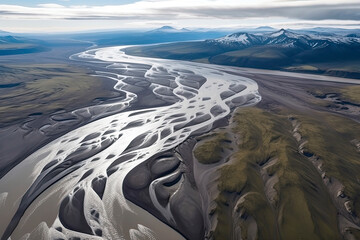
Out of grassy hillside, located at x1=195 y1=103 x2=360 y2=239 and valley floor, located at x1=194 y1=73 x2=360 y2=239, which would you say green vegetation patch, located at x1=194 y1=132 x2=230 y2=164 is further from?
grassy hillside, located at x1=195 y1=103 x2=360 y2=239

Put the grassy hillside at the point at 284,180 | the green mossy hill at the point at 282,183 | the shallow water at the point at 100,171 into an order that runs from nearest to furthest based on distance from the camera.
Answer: the green mossy hill at the point at 282,183 < the grassy hillside at the point at 284,180 < the shallow water at the point at 100,171

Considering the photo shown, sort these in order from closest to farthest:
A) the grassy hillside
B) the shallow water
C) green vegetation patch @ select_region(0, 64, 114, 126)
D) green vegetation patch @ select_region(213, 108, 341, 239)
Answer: green vegetation patch @ select_region(213, 108, 341, 239) → the grassy hillside → the shallow water → green vegetation patch @ select_region(0, 64, 114, 126)

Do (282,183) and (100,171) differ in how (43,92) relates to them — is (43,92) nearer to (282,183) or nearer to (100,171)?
(100,171)

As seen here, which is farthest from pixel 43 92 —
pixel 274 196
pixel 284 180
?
pixel 274 196

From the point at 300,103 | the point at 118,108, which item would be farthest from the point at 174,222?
the point at 300,103

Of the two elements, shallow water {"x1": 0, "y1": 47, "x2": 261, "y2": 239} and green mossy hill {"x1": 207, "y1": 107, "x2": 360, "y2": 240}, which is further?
shallow water {"x1": 0, "y1": 47, "x2": 261, "y2": 239}

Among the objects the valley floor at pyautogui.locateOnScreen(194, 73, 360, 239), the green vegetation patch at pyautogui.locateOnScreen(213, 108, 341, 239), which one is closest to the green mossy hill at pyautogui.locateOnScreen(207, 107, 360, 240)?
the green vegetation patch at pyautogui.locateOnScreen(213, 108, 341, 239)

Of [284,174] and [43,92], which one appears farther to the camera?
Result: [43,92]

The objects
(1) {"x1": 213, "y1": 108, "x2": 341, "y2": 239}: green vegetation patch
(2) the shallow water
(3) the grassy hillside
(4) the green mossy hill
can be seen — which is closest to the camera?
(1) {"x1": 213, "y1": 108, "x2": 341, "y2": 239}: green vegetation patch

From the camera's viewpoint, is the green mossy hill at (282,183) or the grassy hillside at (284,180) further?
the grassy hillside at (284,180)

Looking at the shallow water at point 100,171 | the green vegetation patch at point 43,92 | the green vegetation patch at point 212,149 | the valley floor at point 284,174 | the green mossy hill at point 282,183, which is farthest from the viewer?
the green vegetation patch at point 43,92

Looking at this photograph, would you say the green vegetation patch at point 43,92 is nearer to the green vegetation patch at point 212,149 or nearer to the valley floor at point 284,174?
the green vegetation patch at point 212,149

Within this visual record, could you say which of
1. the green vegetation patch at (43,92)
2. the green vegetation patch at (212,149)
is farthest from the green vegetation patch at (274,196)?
the green vegetation patch at (43,92)
